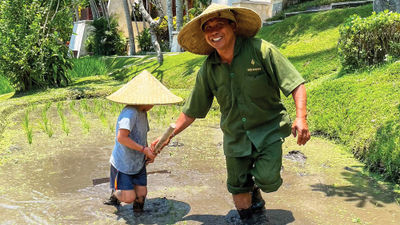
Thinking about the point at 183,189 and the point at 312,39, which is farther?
the point at 312,39

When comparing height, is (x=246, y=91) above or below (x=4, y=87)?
above

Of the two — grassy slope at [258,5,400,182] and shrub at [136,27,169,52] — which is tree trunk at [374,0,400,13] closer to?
grassy slope at [258,5,400,182]

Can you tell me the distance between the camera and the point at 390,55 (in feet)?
21.4

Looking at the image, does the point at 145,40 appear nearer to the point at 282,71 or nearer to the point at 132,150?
the point at 132,150

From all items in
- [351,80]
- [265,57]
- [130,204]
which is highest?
[265,57]

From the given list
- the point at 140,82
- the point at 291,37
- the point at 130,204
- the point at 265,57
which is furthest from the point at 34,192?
the point at 291,37

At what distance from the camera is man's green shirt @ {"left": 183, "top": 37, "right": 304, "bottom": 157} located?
119 inches

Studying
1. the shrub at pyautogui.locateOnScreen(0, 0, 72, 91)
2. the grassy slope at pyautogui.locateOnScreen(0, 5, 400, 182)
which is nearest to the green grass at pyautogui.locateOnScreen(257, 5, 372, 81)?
the grassy slope at pyautogui.locateOnScreen(0, 5, 400, 182)

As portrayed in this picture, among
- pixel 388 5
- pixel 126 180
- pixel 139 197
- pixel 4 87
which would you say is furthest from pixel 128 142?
pixel 4 87

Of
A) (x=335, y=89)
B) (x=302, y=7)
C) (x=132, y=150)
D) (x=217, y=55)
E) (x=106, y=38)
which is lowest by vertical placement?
(x=132, y=150)

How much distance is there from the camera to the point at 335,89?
20.6ft

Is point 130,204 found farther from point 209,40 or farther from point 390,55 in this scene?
point 390,55

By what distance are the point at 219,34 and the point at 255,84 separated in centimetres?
43

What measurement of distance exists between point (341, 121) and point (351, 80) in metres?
1.06
